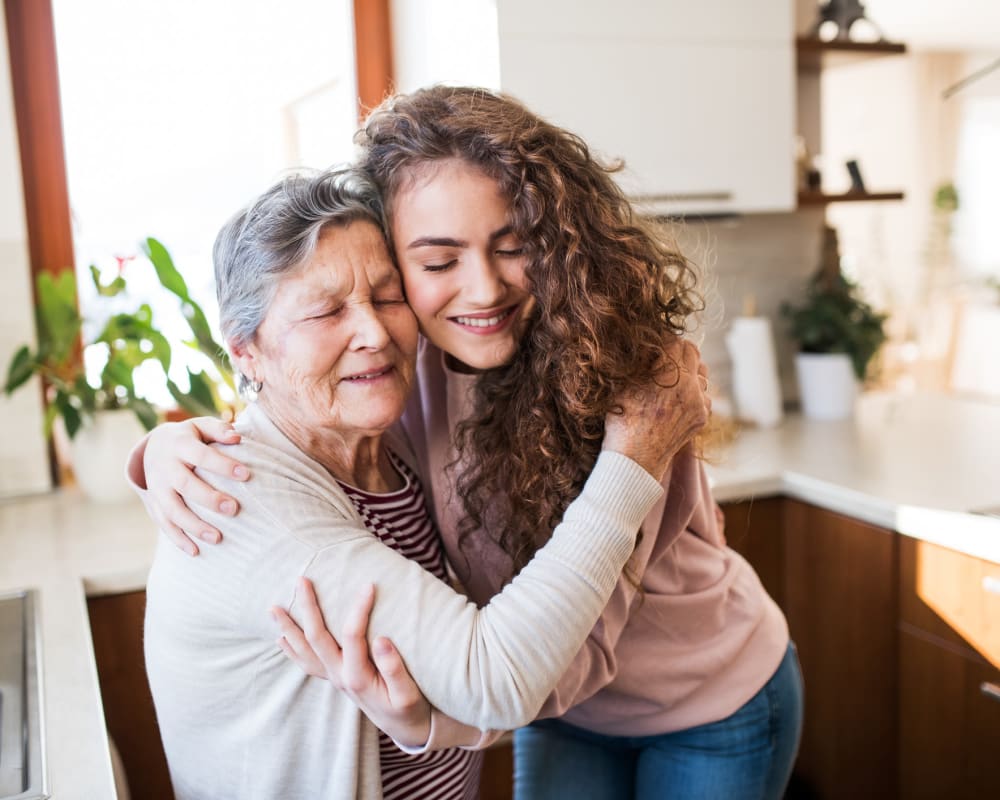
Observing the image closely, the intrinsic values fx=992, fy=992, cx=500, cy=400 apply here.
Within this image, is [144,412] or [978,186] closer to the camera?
[144,412]

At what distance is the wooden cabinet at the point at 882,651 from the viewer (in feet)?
5.64

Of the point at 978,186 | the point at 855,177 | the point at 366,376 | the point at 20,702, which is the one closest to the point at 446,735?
the point at 366,376

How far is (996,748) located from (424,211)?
1.38m

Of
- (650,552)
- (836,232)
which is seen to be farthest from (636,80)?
(650,552)

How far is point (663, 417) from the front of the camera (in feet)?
3.69

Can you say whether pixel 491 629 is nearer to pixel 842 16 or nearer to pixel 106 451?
pixel 106 451

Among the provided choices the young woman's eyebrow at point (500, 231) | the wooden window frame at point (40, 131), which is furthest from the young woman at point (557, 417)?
the wooden window frame at point (40, 131)

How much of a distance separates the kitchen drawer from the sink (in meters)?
1.43

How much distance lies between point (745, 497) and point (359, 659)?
4.07ft

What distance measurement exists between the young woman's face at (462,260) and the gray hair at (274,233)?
1.9 inches

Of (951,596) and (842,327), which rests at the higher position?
(842,327)

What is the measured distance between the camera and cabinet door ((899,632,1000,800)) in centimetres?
171

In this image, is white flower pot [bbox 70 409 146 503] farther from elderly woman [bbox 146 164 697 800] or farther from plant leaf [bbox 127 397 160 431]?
elderly woman [bbox 146 164 697 800]

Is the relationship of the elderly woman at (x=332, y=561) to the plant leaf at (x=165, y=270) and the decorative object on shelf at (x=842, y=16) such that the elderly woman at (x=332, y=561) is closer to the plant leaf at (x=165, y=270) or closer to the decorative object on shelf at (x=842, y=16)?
the plant leaf at (x=165, y=270)
